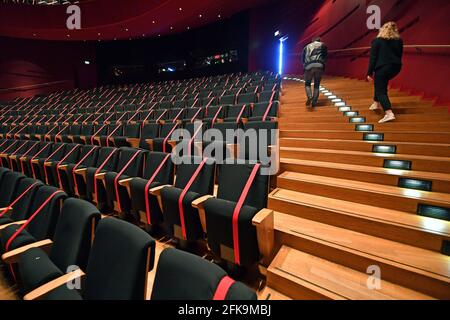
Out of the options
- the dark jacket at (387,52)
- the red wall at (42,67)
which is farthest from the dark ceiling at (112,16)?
the dark jacket at (387,52)

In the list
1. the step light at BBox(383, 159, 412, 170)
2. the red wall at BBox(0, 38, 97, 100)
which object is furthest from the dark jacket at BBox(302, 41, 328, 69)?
the red wall at BBox(0, 38, 97, 100)

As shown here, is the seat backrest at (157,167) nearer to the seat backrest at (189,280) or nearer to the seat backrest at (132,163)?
the seat backrest at (132,163)

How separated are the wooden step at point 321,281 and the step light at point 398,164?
320mm

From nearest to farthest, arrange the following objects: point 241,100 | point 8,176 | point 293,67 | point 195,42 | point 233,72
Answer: point 8,176 → point 241,100 → point 293,67 → point 233,72 → point 195,42

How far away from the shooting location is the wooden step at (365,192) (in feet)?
1.48

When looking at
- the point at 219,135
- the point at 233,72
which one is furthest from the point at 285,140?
the point at 233,72

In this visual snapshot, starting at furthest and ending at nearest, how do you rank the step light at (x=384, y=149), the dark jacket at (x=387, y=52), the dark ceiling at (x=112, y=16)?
the dark ceiling at (x=112, y=16)
the dark jacket at (x=387, y=52)
the step light at (x=384, y=149)

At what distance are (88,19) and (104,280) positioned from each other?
3.21m

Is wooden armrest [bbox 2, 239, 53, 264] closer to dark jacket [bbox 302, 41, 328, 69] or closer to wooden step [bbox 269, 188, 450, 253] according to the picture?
wooden step [bbox 269, 188, 450, 253]

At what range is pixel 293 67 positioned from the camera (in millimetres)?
2439

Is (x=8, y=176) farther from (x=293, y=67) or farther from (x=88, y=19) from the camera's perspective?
(x=88, y=19)

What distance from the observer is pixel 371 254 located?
1.25 feet

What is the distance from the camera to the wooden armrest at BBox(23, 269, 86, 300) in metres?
0.27
